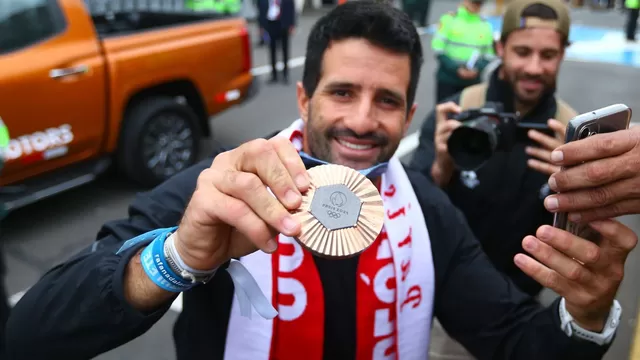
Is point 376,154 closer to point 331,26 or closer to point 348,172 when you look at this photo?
point 331,26

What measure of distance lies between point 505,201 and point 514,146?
0.23 metres

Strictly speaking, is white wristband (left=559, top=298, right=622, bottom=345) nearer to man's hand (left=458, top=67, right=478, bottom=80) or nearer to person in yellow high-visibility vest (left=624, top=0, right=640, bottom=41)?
man's hand (left=458, top=67, right=478, bottom=80)

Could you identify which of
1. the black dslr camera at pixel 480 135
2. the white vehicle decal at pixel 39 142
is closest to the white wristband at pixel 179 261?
the black dslr camera at pixel 480 135

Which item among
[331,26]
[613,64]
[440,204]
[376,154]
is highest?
[331,26]

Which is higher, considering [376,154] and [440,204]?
[376,154]

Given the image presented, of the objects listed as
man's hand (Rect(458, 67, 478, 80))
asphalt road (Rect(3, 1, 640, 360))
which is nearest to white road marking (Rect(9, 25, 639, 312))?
asphalt road (Rect(3, 1, 640, 360))

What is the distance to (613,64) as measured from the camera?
11344 mm

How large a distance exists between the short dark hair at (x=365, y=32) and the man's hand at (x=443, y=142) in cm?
34

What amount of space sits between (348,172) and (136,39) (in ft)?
12.9

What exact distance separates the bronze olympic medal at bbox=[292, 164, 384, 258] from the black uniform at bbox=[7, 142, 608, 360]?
411 mm

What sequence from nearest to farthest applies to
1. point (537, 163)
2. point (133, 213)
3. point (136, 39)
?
point (133, 213)
point (537, 163)
point (136, 39)

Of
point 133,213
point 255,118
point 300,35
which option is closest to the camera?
point 133,213

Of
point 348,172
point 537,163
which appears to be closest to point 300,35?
point 537,163

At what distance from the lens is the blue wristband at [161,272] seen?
111cm
